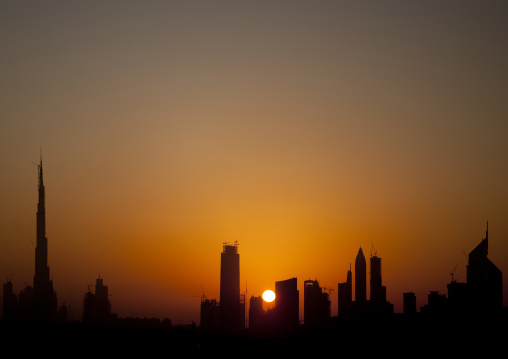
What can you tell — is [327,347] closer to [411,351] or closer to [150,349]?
[411,351]

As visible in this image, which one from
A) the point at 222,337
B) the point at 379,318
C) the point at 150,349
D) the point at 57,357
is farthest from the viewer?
the point at 379,318

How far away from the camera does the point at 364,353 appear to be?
116 meters

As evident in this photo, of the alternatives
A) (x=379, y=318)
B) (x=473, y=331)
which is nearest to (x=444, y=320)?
(x=379, y=318)

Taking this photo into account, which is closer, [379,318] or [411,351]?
[411,351]

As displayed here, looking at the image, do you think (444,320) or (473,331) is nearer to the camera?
(473,331)

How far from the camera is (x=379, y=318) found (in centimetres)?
18712

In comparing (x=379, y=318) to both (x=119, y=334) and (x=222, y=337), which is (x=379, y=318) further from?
(x=119, y=334)

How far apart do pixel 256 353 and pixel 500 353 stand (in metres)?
39.6

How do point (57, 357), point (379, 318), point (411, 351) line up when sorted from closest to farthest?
point (57, 357)
point (411, 351)
point (379, 318)

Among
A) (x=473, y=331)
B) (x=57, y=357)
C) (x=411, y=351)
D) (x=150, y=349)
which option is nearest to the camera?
(x=57, y=357)

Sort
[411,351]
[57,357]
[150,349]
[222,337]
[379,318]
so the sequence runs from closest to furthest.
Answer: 1. [57,357]
2. [150,349]
3. [411,351]
4. [222,337]
5. [379,318]

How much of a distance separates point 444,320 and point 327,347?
8573 centimetres

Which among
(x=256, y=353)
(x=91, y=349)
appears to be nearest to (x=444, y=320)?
(x=256, y=353)

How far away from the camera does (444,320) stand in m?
196
